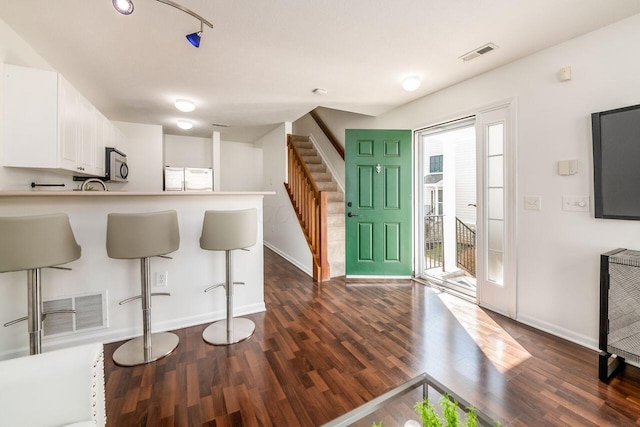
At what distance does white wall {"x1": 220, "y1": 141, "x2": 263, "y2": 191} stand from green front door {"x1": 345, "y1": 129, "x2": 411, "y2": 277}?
363 cm

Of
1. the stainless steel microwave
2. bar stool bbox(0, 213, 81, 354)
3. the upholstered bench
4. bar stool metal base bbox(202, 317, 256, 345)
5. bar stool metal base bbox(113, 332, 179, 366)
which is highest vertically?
the stainless steel microwave

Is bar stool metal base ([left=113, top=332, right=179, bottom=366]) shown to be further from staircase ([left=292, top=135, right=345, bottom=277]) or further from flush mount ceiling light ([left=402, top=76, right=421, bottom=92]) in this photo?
flush mount ceiling light ([left=402, top=76, right=421, bottom=92])

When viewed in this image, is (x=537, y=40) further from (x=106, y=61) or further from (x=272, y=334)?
(x=106, y=61)

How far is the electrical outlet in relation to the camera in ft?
8.02

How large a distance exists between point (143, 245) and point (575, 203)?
3.38 meters

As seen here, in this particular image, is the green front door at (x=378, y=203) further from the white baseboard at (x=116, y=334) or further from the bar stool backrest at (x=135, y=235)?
the bar stool backrest at (x=135, y=235)

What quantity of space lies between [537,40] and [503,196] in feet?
4.38

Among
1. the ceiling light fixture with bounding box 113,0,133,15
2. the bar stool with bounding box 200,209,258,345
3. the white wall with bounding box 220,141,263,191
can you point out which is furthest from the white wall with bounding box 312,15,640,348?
the white wall with bounding box 220,141,263,191

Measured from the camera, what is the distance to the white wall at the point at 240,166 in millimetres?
6598

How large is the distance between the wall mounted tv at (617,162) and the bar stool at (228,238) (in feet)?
8.92

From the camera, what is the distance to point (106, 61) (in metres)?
2.59

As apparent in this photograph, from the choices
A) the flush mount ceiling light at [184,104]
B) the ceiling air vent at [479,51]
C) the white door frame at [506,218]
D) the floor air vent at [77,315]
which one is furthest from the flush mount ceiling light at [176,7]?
the white door frame at [506,218]

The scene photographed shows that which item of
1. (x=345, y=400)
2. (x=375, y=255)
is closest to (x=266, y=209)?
(x=375, y=255)

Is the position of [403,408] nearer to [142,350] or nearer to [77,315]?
[142,350]
